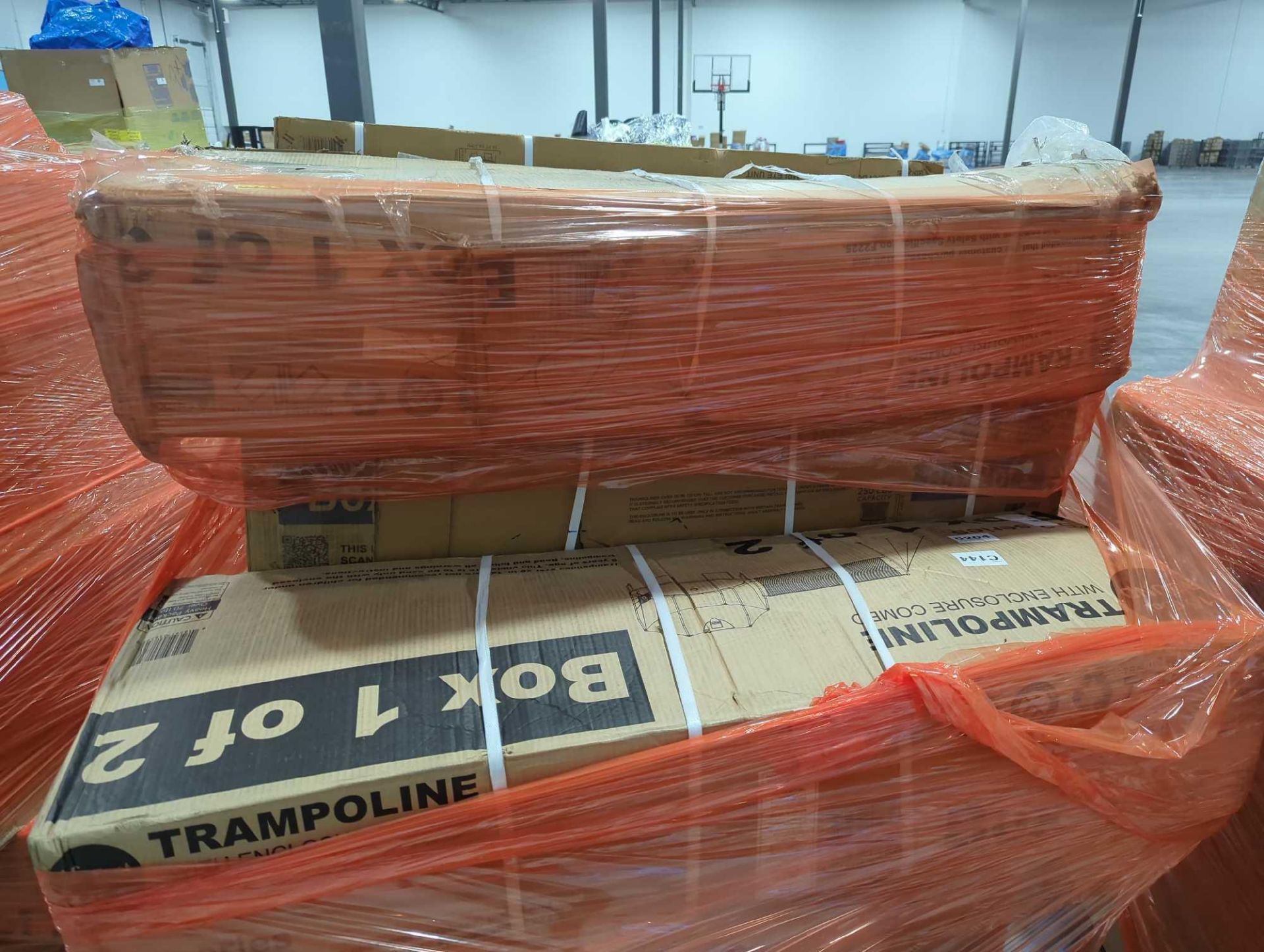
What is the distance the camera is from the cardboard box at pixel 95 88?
3092 mm

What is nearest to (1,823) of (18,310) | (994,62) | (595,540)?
(18,310)

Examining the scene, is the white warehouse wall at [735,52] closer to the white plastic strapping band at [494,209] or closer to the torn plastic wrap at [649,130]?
the torn plastic wrap at [649,130]

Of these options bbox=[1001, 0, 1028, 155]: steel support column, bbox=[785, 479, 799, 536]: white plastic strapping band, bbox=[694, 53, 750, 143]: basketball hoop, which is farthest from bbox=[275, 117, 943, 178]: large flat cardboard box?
bbox=[694, 53, 750, 143]: basketball hoop

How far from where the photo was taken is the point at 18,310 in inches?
49.6

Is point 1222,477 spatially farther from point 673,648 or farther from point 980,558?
point 673,648

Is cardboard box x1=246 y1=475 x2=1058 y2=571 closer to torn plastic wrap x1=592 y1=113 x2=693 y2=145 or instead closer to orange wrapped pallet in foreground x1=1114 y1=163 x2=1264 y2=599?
orange wrapped pallet in foreground x1=1114 y1=163 x2=1264 y2=599

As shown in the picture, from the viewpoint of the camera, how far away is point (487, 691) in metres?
0.88

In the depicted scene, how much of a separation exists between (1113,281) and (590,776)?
105 centimetres

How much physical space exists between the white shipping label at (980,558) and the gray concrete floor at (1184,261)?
3.01 m

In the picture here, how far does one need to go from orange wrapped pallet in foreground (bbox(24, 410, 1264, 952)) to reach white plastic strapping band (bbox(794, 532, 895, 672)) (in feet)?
0.04

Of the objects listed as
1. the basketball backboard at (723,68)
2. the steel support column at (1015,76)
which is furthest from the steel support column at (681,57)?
the steel support column at (1015,76)

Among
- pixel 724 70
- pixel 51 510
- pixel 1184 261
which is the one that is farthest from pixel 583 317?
pixel 724 70

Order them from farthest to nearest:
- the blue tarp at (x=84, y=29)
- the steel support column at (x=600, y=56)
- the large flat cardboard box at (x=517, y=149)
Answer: the steel support column at (x=600, y=56), the blue tarp at (x=84, y=29), the large flat cardboard box at (x=517, y=149)

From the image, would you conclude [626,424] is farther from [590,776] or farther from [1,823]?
[1,823]
